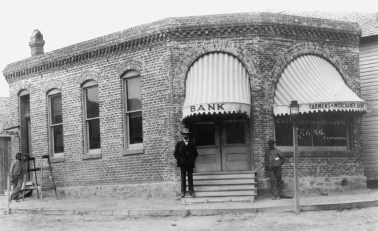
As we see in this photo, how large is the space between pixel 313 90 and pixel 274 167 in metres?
2.72

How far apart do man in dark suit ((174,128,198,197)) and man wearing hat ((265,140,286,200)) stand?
2.23 m

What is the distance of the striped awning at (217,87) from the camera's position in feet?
52.4

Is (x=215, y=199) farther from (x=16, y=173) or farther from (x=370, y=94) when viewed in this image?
(x=370, y=94)

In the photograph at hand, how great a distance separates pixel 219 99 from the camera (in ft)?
52.6

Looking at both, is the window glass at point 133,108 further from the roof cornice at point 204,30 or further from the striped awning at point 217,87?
the striped awning at point 217,87

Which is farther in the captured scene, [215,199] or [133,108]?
[133,108]

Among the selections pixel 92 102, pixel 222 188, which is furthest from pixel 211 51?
pixel 92 102

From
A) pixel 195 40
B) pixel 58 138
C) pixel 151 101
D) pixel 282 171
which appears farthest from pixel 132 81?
pixel 282 171

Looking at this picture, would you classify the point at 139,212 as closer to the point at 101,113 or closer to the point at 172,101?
the point at 172,101

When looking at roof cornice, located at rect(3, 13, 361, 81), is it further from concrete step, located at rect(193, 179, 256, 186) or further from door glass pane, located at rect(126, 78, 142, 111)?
concrete step, located at rect(193, 179, 256, 186)

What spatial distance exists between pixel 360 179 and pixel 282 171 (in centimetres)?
312

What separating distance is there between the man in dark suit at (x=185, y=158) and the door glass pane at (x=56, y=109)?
674cm

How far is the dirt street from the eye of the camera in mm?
12289

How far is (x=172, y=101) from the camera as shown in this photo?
56.8 ft
